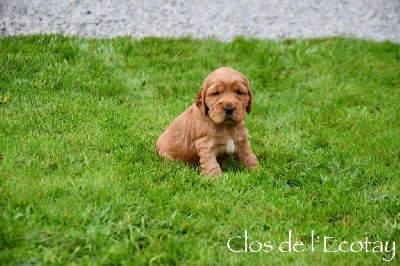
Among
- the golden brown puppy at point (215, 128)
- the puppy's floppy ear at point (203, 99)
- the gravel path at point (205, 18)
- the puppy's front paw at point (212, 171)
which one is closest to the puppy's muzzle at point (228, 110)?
the golden brown puppy at point (215, 128)

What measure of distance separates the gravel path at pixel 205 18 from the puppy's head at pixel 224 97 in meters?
5.59

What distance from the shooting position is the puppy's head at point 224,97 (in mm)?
5258

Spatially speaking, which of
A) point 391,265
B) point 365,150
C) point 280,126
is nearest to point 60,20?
point 280,126

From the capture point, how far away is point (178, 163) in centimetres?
574

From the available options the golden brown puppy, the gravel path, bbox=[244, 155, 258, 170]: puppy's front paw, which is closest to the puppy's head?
the golden brown puppy

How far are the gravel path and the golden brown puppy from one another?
535 cm

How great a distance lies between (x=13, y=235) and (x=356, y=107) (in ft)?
19.8

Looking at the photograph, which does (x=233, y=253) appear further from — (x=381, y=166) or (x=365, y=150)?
(x=365, y=150)

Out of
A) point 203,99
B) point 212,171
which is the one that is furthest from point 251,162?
point 203,99

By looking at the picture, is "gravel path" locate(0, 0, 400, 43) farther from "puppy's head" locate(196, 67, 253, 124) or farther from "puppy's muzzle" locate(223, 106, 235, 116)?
"puppy's muzzle" locate(223, 106, 235, 116)

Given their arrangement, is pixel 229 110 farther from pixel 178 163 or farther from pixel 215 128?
pixel 178 163

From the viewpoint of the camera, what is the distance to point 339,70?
9.66 m

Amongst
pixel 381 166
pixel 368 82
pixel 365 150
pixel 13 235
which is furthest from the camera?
pixel 368 82

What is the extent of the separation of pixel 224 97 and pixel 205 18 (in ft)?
23.5
